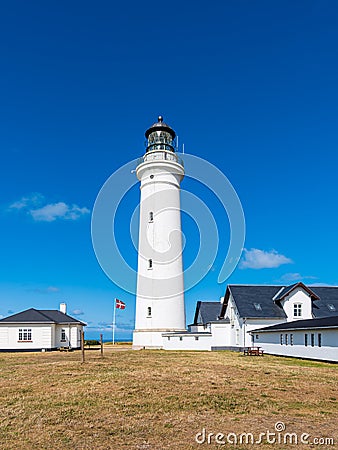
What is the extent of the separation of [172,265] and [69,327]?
10901mm

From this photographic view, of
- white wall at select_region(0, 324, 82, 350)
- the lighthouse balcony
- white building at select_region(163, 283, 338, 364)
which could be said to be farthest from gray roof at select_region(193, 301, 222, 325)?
the lighthouse balcony

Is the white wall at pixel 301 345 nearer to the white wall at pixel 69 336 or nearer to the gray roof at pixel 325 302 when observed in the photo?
the gray roof at pixel 325 302

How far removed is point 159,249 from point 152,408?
2404cm

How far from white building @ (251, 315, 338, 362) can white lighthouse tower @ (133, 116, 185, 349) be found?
22.6 feet

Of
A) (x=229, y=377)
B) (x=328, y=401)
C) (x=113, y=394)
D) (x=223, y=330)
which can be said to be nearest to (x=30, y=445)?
(x=113, y=394)

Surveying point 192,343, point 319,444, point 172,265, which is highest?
point 172,265

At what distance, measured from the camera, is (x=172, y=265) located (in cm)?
3344

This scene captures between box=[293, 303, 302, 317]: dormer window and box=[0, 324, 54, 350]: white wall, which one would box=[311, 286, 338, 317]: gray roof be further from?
box=[0, 324, 54, 350]: white wall

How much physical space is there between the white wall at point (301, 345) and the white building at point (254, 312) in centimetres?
105

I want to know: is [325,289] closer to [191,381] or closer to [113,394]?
[191,381]

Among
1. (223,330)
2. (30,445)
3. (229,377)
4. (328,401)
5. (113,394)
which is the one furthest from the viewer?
(223,330)

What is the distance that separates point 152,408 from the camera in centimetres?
959

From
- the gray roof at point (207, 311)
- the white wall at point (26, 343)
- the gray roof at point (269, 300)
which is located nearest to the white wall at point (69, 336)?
the white wall at point (26, 343)

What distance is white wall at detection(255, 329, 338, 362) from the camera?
72.0 feet
